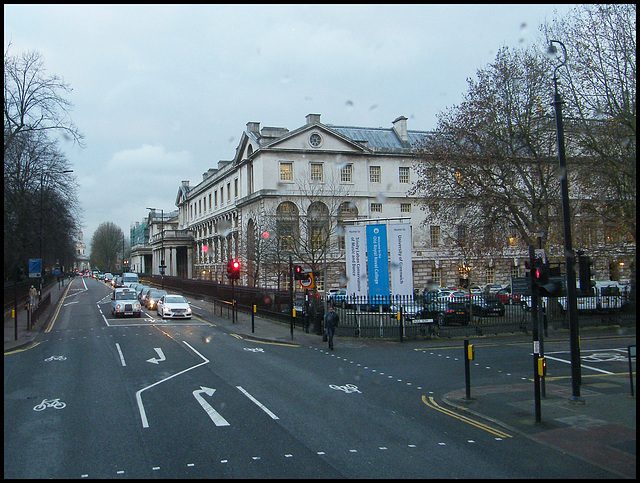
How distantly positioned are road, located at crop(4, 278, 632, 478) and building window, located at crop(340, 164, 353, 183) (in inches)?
1505

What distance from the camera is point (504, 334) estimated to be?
24.6m

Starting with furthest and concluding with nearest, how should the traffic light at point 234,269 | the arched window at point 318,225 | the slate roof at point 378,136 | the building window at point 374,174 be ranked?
the slate roof at point 378,136, the building window at point 374,174, the arched window at point 318,225, the traffic light at point 234,269

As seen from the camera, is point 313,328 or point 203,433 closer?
point 203,433

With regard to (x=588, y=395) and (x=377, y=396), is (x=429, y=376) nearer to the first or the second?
(x=377, y=396)

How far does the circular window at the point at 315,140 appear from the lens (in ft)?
178

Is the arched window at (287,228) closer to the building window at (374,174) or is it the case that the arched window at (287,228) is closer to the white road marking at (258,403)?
the building window at (374,174)

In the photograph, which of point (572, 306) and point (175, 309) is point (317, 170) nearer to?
point (175, 309)

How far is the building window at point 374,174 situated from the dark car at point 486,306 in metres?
31.1

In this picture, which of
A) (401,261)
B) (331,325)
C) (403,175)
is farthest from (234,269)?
(403,175)

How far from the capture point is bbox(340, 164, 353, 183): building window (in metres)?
56.2

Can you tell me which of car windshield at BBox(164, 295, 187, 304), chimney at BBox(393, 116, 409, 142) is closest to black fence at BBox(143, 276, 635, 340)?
car windshield at BBox(164, 295, 187, 304)

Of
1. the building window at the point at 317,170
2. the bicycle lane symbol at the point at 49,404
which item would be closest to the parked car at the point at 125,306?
the bicycle lane symbol at the point at 49,404

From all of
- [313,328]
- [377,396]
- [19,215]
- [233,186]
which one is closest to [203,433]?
[377,396]

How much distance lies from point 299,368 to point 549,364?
27.2 feet
